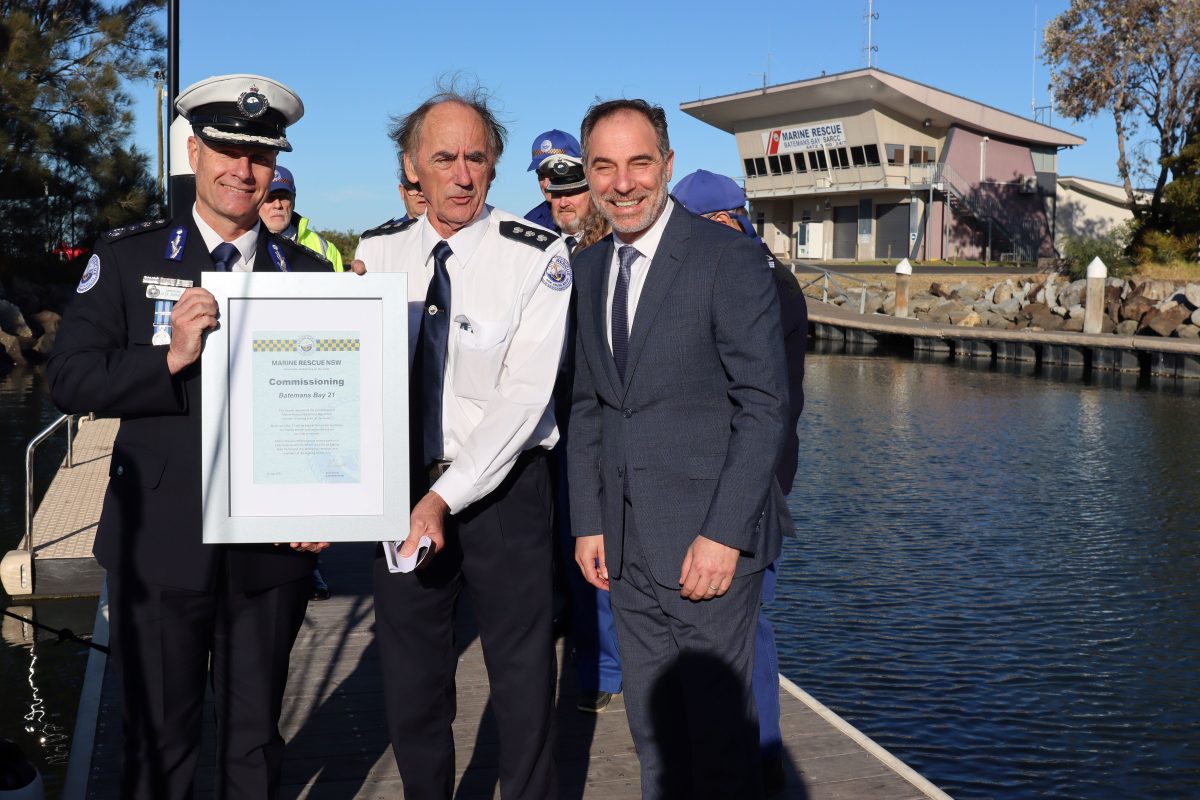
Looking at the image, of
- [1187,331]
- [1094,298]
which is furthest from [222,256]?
[1094,298]

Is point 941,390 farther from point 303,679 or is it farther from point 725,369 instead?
point 725,369

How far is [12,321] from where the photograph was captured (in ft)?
94.2

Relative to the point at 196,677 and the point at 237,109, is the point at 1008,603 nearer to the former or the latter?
the point at 196,677

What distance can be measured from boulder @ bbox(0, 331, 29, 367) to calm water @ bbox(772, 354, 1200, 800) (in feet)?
63.2

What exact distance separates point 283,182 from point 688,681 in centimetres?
350

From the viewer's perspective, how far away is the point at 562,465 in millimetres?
4938

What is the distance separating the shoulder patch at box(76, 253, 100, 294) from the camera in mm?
2754

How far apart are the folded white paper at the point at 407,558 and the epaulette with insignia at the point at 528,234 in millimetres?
771

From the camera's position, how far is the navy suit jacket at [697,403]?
278 cm

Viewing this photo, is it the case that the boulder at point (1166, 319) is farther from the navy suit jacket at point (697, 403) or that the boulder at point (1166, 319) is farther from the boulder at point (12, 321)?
the navy suit jacket at point (697, 403)

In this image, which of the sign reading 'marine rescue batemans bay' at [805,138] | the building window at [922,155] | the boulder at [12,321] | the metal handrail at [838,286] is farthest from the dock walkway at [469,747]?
the sign reading 'marine rescue batemans bay' at [805,138]

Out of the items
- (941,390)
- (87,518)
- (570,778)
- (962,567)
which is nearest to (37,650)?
(87,518)

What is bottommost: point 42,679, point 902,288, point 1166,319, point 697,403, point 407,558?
point 42,679

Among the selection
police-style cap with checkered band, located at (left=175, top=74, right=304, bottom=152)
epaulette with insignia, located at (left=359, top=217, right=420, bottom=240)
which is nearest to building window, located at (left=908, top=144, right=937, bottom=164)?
epaulette with insignia, located at (left=359, top=217, right=420, bottom=240)
